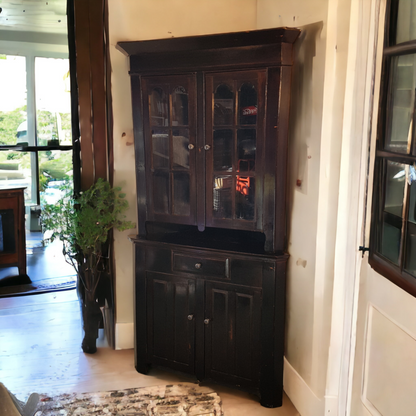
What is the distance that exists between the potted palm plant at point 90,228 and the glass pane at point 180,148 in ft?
1.88

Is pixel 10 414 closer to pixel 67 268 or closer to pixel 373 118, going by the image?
pixel 373 118

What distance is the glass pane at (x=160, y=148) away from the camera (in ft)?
8.41

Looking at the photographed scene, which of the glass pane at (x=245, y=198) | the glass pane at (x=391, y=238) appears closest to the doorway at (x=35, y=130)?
the glass pane at (x=245, y=198)

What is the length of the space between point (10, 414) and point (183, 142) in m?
1.52

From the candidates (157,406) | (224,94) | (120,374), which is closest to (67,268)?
(120,374)

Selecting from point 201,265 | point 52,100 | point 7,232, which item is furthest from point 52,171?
point 201,265

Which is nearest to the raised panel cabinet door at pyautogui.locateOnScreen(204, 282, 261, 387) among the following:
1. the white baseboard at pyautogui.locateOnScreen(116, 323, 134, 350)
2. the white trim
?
the white trim

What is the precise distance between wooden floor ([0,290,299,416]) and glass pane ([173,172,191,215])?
1022 millimetres

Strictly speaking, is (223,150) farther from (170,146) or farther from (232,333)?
(232,333)

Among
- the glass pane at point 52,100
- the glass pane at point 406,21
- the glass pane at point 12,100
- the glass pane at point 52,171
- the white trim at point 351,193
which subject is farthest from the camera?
the glass pane at point 52,171

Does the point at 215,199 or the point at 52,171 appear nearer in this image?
the point at 215,199

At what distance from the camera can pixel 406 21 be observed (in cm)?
168

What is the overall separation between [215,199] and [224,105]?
0.49 metres

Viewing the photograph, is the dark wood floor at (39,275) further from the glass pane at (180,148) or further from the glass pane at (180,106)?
the glass pane at (180,106)
